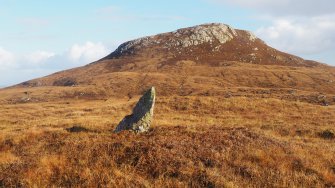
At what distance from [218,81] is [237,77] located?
7.22m

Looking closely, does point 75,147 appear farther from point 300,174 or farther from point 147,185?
point 300,174

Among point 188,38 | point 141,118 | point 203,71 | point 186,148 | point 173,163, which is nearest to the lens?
point 173,163

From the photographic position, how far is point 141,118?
970 inches

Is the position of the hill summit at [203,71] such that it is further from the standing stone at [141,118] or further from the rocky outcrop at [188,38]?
the standing stone at [141,118]

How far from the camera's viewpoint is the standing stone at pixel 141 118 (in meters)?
24.1

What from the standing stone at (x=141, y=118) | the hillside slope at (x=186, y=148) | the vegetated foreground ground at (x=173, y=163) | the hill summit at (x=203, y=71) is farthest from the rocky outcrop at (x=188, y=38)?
the vegetated foreground ground at (x=173, y=163)

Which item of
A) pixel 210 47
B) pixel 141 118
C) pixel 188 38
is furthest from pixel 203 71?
pixel 141 118

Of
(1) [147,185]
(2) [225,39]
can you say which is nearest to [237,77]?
(2) [225,39]

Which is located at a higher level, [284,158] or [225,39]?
[225,39]

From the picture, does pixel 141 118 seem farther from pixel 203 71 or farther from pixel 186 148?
pixel 203 71

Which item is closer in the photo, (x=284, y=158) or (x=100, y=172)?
(x=100, y=172)

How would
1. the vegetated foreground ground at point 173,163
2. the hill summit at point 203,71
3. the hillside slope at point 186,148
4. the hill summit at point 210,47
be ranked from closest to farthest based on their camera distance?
1. the vegetated foreground ground at point 173,163
2. the hillside slope at point 186,148
3. the hill summit at point 203,71
4. the hill summit at point 210,47

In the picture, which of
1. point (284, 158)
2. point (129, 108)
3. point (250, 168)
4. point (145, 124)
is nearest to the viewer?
point (250, 168)

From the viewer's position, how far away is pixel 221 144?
1762cm
